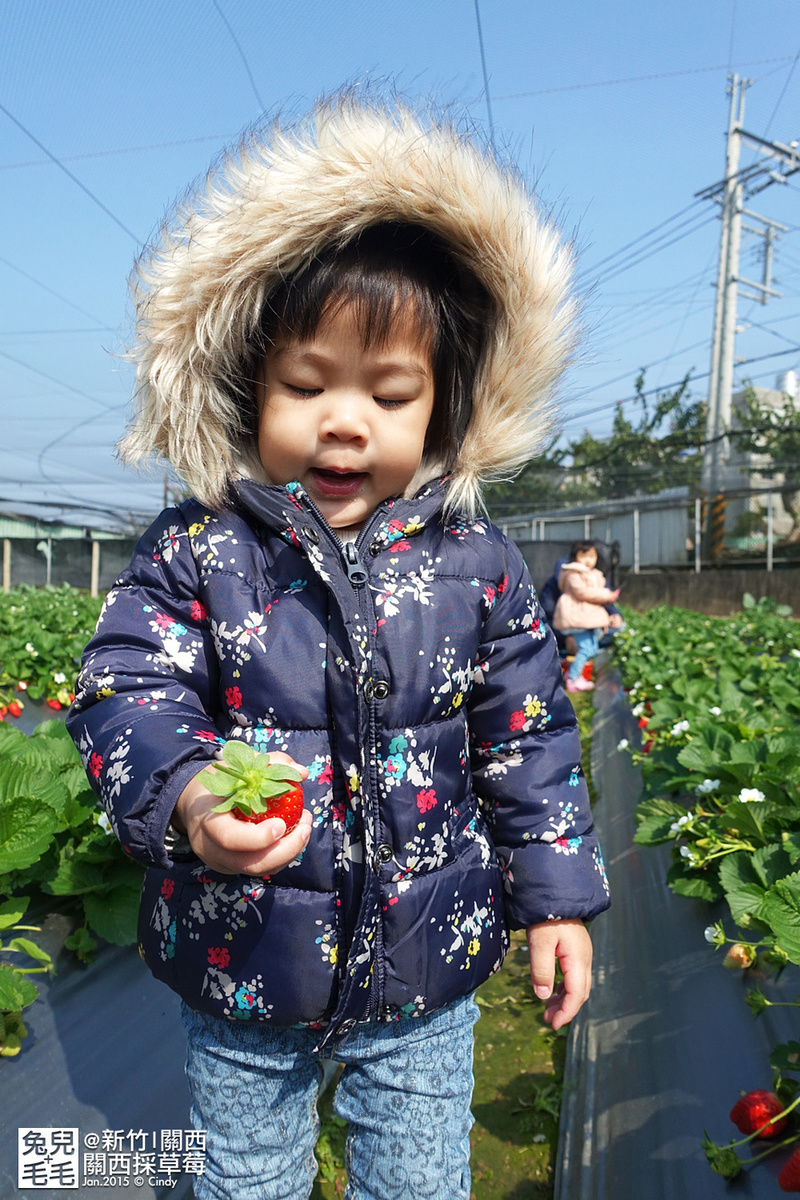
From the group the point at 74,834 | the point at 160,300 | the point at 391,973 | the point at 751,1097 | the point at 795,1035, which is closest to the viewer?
the point at 391,973

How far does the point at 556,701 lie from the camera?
4.72 feet

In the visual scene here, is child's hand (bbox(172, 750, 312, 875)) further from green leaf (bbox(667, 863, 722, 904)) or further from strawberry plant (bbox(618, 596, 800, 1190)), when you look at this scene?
green leaf (bbox(667, 863, 722, 904))

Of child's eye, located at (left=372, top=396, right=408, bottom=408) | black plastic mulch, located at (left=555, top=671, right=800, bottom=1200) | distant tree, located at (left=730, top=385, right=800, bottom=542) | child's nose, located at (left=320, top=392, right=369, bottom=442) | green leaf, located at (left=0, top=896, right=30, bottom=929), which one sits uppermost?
distant tree, located at (left=730, top=385, right=800, bottom=542)

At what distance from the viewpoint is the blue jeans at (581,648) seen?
8461 mm

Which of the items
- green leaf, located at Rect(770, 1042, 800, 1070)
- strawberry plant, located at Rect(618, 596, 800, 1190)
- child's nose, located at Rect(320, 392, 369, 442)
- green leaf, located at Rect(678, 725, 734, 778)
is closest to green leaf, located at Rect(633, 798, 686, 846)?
strawberry plant, located at Rect(618, 596, 800, 1190)

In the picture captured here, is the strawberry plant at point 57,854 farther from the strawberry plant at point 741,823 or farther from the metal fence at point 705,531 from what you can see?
the metal fence at point 705,531

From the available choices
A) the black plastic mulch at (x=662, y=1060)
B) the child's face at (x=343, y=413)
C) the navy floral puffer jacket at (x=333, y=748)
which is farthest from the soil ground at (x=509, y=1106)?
the child's face at (x=343, y=413)

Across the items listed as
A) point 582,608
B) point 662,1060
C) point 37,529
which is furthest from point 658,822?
point 37,529

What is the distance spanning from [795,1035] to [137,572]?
152 cm

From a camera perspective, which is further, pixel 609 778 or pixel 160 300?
pixel 609 778

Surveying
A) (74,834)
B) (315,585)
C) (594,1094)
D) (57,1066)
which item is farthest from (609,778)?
(315,585)

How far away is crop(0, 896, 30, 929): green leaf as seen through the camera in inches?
70.8

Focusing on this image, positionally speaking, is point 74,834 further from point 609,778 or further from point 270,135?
point 609,778

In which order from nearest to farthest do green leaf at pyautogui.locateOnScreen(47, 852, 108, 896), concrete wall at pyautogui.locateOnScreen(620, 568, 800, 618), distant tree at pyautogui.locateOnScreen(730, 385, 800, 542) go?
green leaf at pyautogui.locateOnScreen(47, 852, 108, 896), concrete wall at pyautogui.locateOnScreen(620, 568, 800, 618), distant tree at pyautogui.locateOnScreen(730, 385, 800, 542)
